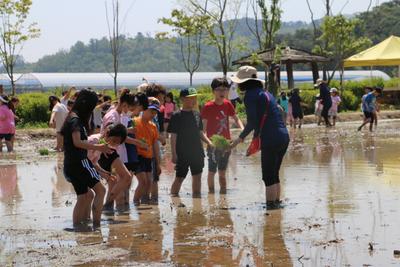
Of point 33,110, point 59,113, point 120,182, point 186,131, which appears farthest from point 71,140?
point 33,110

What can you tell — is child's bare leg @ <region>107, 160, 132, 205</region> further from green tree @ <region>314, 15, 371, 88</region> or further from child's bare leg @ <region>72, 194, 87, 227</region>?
green tree @ <region>314, 15, 371, 88</region>

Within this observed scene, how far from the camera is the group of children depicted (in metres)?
9.46

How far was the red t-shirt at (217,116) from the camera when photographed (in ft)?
40.5

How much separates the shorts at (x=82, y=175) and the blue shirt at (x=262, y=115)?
7.15 feet

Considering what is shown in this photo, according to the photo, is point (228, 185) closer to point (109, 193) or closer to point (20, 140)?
point (109, 193)

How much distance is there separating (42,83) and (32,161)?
3562cm

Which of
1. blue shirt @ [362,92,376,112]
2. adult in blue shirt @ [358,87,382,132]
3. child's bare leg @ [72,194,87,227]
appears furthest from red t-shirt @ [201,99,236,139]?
blue shirt @ [362,92,376,112]

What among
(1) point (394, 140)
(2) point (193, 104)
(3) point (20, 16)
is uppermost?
(3) point (20, 16)

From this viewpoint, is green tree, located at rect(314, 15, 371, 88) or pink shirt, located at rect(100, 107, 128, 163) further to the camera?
green tree, located at rect(314, 15, 371, 88)

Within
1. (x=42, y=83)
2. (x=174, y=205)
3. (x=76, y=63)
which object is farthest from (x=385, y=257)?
(x=76, y=63)

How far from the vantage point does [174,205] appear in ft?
37.0

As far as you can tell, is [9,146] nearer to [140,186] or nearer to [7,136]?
[7,136]

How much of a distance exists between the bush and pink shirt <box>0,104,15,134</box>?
23.1 feet

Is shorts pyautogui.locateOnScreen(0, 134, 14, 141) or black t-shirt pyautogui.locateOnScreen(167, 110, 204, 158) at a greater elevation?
black t-shirt pyautogui.locateOnScreen(167, 110, 204, 158)
